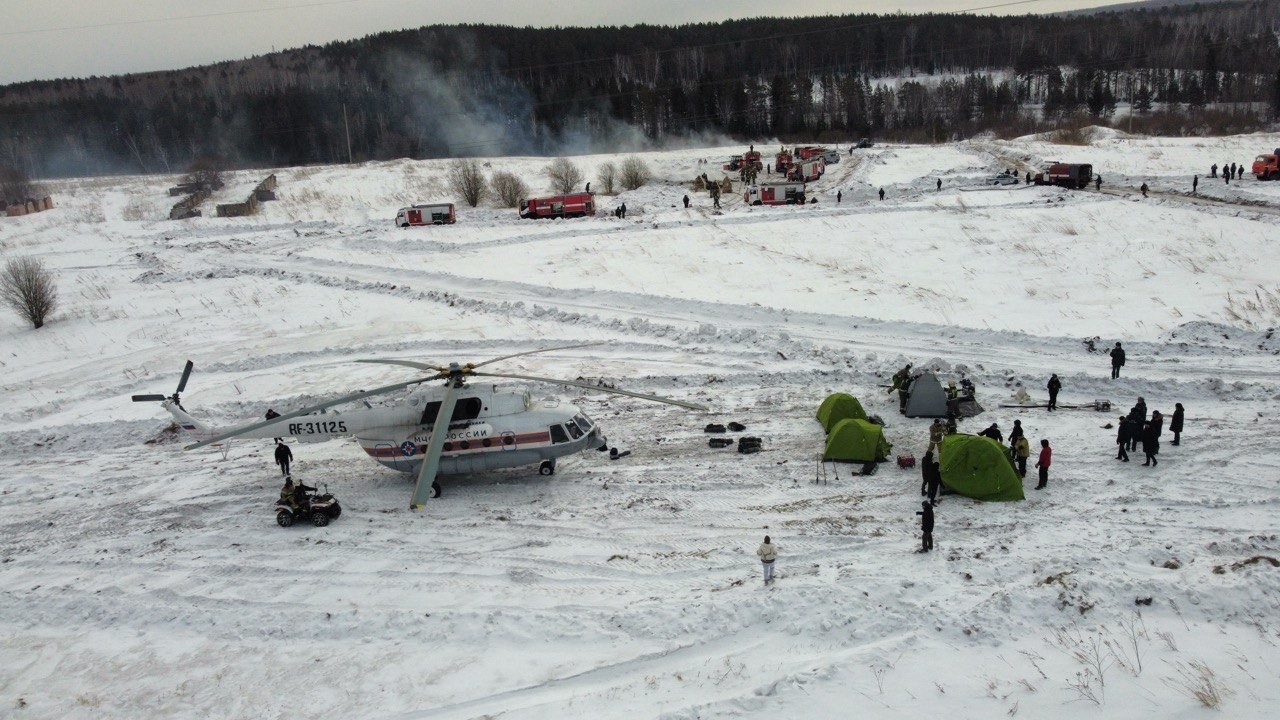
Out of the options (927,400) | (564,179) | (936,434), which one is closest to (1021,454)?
(936,434)

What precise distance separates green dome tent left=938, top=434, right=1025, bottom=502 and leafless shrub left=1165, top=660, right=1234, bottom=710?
4.45 m

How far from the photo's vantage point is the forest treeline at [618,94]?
300 ft

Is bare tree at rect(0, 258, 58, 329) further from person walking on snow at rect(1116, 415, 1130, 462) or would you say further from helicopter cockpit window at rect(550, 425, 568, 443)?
person walking on snow at rect(1116, 415, 1130, 462)

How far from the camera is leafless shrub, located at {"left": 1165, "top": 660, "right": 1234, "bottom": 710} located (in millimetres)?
9031

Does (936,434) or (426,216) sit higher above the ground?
(426,216)

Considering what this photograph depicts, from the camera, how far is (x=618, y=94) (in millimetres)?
93688

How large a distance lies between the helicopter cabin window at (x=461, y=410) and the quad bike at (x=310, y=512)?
2.30 meters

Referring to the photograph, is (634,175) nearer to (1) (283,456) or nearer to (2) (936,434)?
(1) (283,456)

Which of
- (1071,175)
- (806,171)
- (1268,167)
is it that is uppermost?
(806,171)

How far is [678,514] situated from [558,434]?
2.89 metres

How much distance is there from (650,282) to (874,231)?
1194 centimetres

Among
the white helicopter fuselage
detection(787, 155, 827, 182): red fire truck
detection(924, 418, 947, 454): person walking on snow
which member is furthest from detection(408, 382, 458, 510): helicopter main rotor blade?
detection(787, 155, 827, 182): red fire truck

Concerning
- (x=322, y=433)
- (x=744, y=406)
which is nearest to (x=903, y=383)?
(x=744, y=406)

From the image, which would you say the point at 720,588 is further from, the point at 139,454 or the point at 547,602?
the point at 139,454
